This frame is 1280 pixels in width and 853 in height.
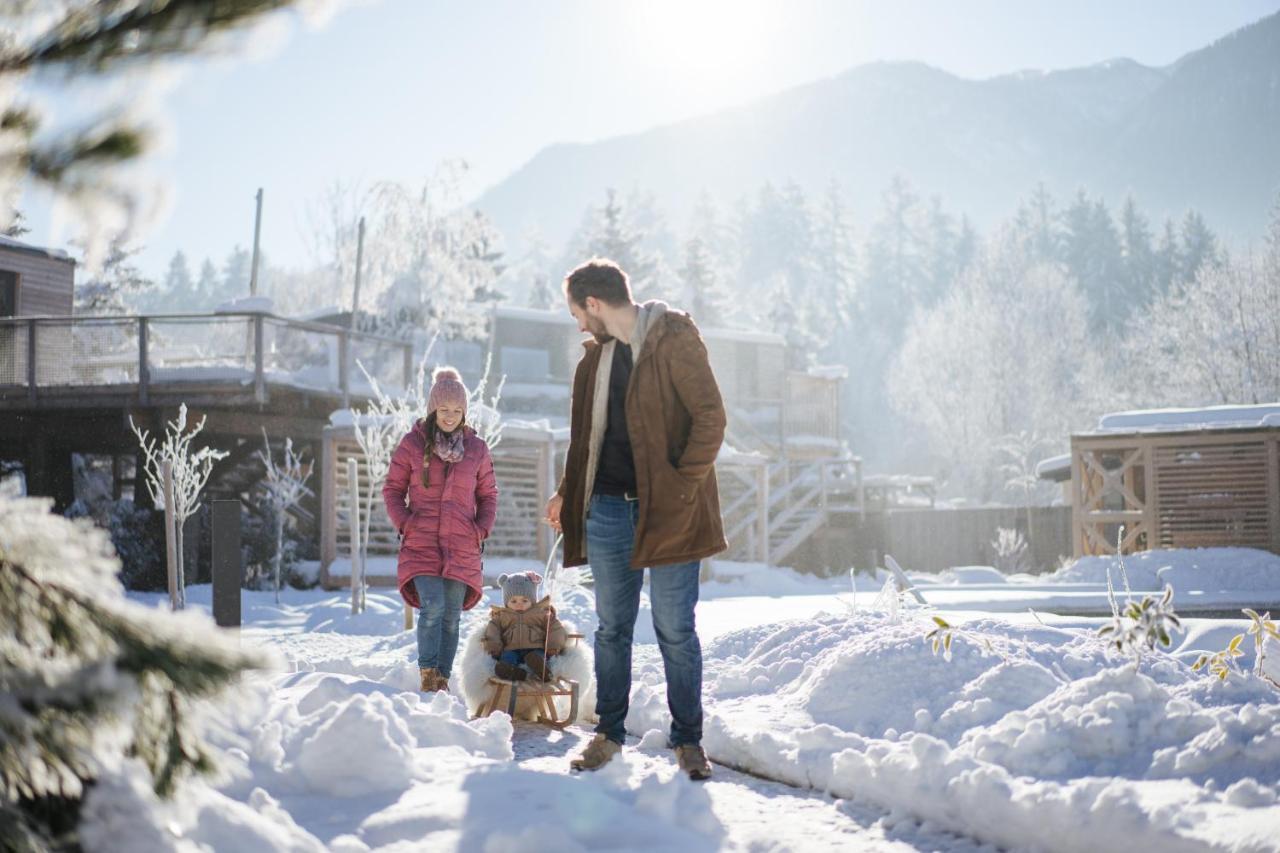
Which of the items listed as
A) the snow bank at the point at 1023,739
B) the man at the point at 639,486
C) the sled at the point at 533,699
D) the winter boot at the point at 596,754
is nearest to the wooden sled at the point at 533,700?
the sled at the point at 533,699

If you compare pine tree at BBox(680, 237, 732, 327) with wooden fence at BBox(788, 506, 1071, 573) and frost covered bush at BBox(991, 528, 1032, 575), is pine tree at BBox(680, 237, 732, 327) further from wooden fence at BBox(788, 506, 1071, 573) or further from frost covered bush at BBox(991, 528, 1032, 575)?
frost covered bush at BBox(991, 528, 1032, 575)

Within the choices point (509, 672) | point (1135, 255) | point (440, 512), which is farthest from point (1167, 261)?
point (509, 672)

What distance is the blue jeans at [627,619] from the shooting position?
14.1ft

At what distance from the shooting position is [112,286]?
3762cm

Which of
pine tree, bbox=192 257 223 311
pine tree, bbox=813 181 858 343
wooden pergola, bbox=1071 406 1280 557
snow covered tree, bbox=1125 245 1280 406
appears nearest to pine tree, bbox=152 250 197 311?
pine tree, bbox=192 257 223 311

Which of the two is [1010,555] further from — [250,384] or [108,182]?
[108,182]

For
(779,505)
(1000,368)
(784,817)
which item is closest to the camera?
(784,817)

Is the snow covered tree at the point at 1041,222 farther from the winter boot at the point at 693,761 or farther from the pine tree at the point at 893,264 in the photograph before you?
the winter boot at the point at 693,761

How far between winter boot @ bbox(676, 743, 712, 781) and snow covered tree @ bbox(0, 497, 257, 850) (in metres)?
2.46

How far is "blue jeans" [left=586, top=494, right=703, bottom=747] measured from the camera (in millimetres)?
4289

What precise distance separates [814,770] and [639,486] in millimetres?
1216

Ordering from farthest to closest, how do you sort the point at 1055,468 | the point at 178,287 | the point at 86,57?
the point at 178,287 < the point at 1055,468 < the point at 86,57

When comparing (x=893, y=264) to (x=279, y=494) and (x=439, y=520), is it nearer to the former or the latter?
(x=279, y=494)

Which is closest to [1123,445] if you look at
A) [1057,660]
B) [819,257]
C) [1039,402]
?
[1057,660]
